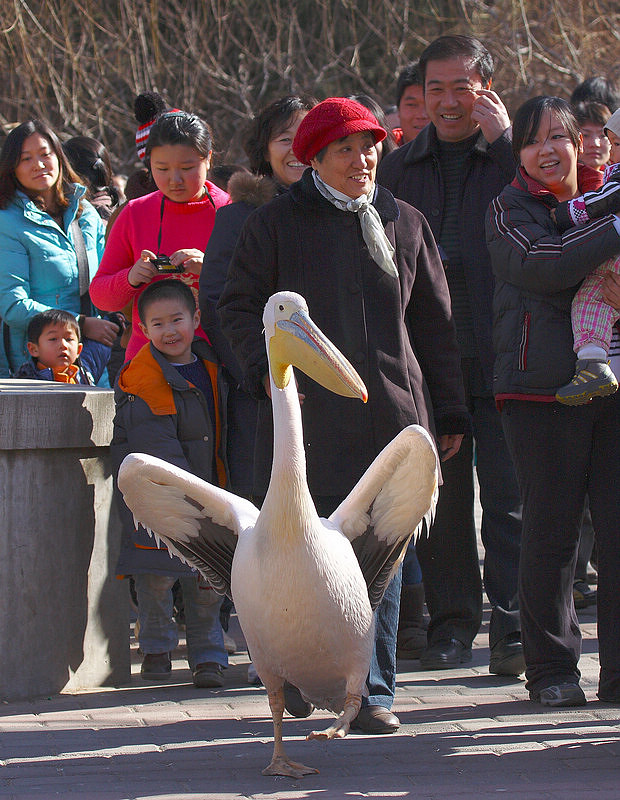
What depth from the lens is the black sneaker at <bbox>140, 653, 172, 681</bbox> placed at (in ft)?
16.6

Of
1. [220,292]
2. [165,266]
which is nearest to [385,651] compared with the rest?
[220,292]

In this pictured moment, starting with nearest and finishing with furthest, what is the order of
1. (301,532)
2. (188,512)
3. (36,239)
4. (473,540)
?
1. (301,532)
2. (188,512)
3. (473,540)
4. (36,239)

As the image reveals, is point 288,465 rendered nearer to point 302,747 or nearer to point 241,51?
point 302,747

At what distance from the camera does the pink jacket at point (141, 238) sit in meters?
5.45

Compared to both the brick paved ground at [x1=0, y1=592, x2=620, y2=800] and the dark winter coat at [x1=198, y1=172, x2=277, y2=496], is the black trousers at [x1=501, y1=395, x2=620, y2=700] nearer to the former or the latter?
the brick paved ground at [x1=0, y1=592, x2=620, y2=800]

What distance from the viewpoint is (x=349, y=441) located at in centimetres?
433

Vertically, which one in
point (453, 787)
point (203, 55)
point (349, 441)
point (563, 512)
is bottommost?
point (453, 787)

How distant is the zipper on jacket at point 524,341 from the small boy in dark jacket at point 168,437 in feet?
4.85

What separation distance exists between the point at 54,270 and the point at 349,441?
2479 millimetres

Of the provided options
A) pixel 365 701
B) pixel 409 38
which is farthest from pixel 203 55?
pixel 365 701

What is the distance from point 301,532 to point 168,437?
144 cm

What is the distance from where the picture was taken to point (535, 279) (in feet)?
13.8

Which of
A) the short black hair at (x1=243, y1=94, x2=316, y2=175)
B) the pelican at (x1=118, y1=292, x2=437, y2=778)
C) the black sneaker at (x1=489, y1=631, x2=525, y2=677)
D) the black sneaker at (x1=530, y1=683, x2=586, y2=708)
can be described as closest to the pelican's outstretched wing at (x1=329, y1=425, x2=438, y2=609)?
the pelican at (x1=118, y1=292, x2=437, y2=778)

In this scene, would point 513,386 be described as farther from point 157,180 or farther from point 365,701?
point 157,180
